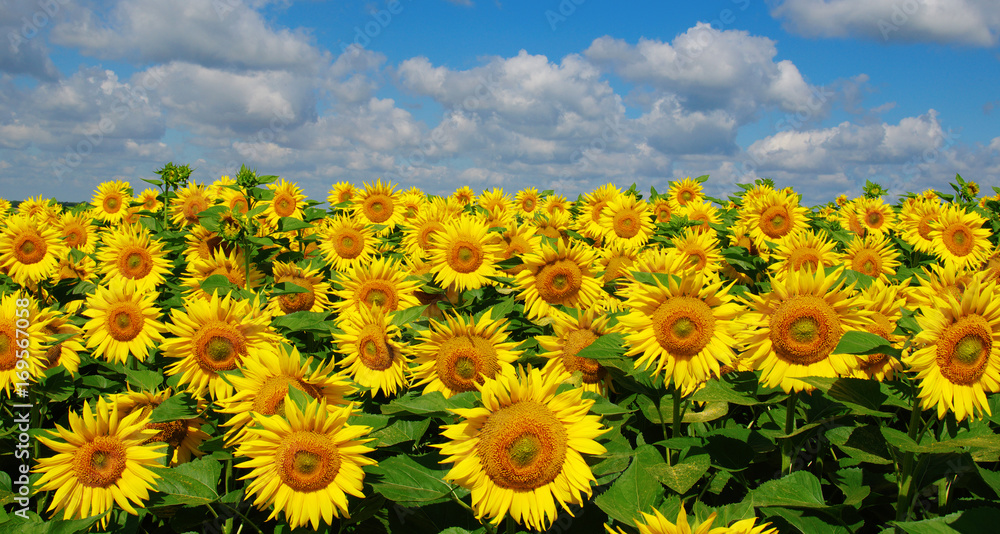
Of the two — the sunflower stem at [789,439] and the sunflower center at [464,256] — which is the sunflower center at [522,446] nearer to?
the sunflower stem at [789,439]

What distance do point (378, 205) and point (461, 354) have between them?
5675mm

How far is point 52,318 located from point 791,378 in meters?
5.06

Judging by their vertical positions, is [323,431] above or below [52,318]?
below

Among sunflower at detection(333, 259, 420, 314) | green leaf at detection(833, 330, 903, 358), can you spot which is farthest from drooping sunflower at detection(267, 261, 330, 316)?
green leaf at detection(833, 330, 903, 358)

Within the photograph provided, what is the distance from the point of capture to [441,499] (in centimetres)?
284

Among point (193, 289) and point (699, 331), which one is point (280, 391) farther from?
point (193, 289)

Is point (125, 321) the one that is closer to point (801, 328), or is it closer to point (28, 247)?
point (28, 247)

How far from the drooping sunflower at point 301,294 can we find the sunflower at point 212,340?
120 centimetres

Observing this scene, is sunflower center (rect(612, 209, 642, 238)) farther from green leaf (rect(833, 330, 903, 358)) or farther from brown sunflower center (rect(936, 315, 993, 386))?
green leaf (rect(833, 330, 903, 358))

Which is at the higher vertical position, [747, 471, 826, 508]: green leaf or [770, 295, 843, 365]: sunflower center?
[770, 295, 843, 365]: sunflower center

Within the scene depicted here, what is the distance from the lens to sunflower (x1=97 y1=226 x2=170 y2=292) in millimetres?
5770

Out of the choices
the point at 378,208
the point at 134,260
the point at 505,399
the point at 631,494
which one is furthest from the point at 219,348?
the point at 378,208

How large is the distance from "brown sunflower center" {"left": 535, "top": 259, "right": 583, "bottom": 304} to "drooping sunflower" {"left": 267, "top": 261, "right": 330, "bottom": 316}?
6.74ft

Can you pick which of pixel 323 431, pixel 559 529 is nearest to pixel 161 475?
pixel 323 431
